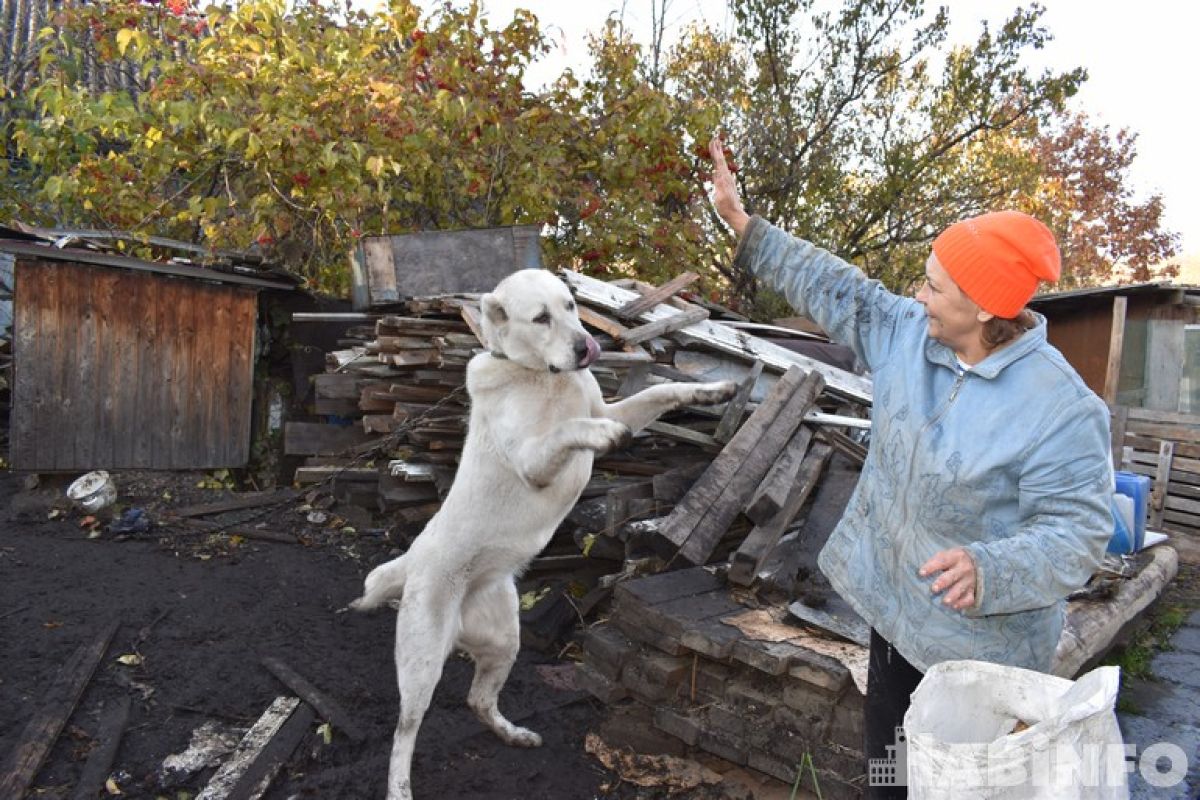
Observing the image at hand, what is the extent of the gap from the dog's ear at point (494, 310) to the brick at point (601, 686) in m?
1.81

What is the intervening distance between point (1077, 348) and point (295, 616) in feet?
32.0

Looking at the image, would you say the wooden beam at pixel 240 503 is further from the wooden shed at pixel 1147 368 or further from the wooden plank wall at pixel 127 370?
the wooden shed at pixel 1147 368

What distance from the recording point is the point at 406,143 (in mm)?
8773

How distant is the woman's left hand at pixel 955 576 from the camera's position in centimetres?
199

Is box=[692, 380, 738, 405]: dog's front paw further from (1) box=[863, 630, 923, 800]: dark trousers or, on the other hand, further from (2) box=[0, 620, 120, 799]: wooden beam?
(2) box=[0, 620, 120, 799]: wooden beam

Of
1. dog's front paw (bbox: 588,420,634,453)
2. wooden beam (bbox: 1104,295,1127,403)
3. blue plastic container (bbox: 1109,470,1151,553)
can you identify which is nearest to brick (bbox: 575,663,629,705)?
dog's front paw (bbox: 588,420,634,453)

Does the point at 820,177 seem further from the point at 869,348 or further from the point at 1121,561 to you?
the point at 869,348

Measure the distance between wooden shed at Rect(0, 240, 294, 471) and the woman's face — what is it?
808cm

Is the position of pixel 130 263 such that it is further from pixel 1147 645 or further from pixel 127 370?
pixel 1147 645

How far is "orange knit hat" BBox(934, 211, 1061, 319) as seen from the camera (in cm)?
212

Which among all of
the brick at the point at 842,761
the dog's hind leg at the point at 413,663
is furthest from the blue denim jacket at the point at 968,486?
the dog's hind leg at the point at 413,663

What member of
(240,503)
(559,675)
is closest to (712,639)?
(559,675)

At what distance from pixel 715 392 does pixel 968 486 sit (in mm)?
1572

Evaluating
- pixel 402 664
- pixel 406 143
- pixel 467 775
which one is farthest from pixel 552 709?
pixel 406 143
